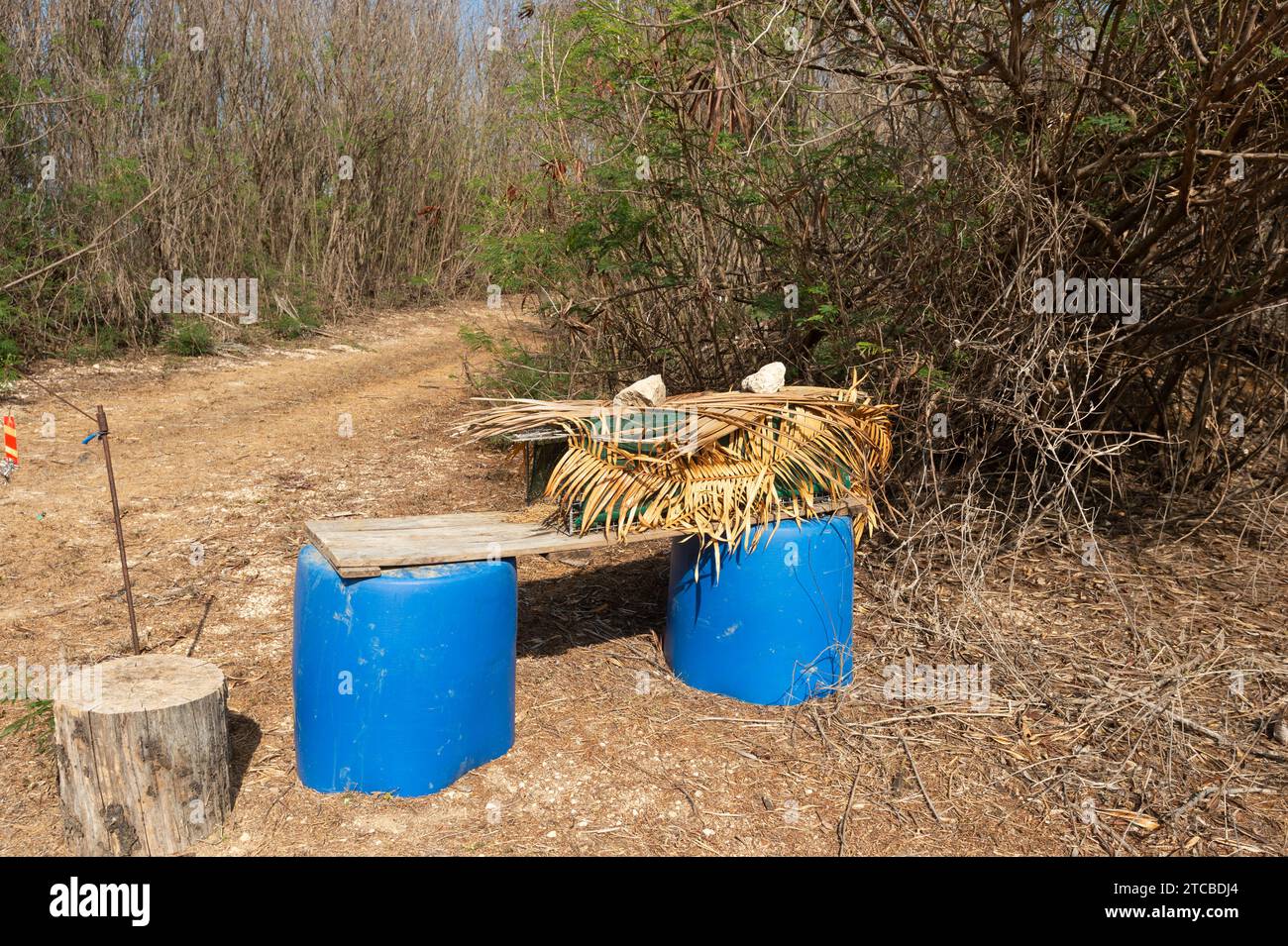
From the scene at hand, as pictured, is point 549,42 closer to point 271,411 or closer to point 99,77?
point 271,411

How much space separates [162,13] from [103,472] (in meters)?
5.88

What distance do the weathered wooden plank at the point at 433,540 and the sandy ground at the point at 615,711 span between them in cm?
65

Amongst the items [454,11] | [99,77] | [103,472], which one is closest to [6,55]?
[99,77]

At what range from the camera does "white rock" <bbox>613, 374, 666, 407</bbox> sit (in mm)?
3580

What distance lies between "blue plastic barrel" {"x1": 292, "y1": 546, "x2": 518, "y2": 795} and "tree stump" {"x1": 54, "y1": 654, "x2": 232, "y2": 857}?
0.90ft

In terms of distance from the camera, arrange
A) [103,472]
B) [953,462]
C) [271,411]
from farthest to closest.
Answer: [271,411] < [103,472] < [953,462]

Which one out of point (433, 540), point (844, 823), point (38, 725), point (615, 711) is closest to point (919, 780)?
point (844, 823)

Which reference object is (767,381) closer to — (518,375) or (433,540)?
(433,540)

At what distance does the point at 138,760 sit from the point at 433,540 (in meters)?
0.96

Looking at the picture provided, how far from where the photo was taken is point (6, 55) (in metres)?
8.09

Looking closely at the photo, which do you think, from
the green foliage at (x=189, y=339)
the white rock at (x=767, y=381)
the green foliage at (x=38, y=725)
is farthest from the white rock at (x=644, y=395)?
the green foliage at (x=189, y=339)

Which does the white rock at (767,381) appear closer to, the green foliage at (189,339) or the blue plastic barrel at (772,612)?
the blue plastic barrel at (772,612)

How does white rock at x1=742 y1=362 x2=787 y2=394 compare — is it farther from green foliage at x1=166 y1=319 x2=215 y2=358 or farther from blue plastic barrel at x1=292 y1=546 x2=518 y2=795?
green foliage at x1=166 y1=319 x2=215 y2=358

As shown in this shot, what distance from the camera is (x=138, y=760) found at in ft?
8.66
